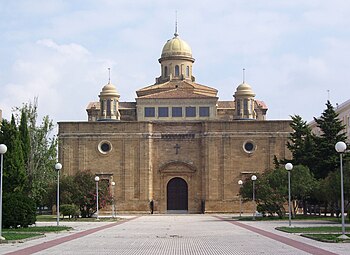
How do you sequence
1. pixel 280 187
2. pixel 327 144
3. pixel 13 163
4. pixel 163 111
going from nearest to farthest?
pixel 13 163, pixel 280 187, pixel 327 144, pixel 163 111

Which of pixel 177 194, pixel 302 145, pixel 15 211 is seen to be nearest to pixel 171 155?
pixel 177 194

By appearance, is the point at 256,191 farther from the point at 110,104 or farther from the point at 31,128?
the point at 110,104

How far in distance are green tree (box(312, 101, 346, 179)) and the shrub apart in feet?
90.9

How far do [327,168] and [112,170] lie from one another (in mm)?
23846

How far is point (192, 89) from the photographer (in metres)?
75.2

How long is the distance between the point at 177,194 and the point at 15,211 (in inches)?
1569

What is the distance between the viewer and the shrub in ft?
108

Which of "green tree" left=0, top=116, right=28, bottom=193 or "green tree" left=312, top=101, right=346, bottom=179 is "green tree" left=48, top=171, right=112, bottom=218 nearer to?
"green tree" left=0, top=116, right=28, bottom=193

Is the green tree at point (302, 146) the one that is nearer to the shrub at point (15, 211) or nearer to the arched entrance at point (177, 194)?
the arched entrance at point (177, 194)

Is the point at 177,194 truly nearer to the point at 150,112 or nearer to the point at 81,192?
the point at 150,112

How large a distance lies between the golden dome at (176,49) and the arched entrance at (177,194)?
14139 mm

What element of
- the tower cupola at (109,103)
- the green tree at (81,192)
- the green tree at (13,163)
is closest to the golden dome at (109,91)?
the tower cupola at (109,103)

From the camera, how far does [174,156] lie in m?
71.8

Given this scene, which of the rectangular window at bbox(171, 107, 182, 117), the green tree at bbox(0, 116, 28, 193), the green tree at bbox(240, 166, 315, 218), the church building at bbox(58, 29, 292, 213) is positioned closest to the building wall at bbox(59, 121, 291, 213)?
the church building at bbox(58, 29, 292, 213)
